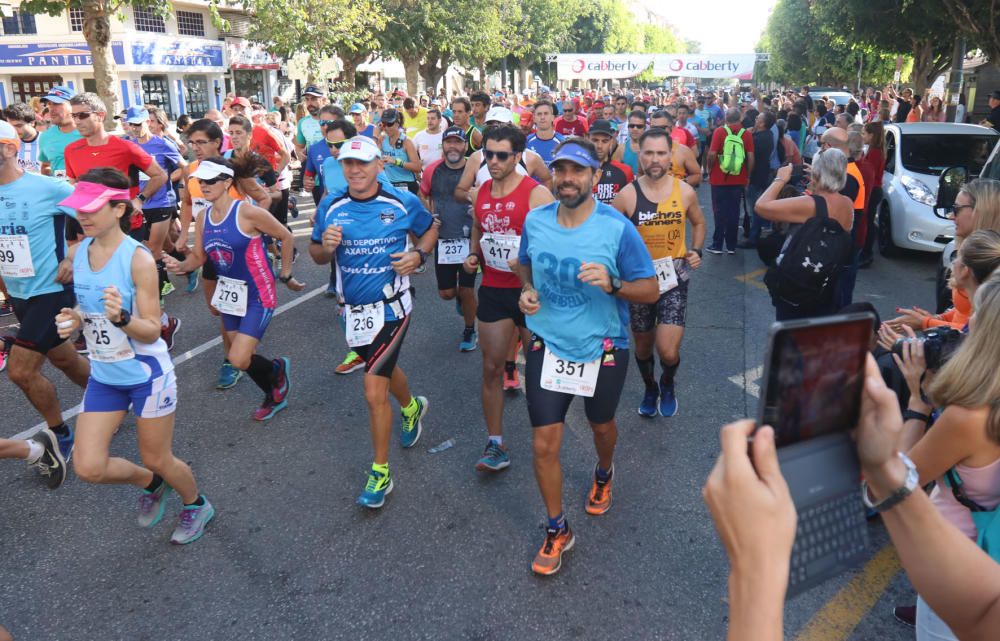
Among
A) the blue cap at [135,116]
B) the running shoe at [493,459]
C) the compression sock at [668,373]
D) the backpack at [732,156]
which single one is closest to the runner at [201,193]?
the running shoe at [493,459]

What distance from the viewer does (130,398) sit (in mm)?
3695

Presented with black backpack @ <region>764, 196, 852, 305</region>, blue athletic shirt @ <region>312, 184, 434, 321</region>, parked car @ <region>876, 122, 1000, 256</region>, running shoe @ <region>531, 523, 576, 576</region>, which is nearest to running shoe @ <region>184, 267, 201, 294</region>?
blue athletic shirt @ <region>312, 184, 434, 321</region>

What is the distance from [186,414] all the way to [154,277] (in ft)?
7.05

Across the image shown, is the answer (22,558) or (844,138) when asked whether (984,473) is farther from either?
(844,138)

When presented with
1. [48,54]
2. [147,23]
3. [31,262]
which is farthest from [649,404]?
[48,54]

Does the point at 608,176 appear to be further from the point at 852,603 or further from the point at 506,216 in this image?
the point at 852,603

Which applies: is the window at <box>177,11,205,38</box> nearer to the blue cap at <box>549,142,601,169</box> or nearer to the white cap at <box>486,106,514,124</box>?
the white cap at <box>486,106,514,124</box>

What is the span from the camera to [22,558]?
3.79 m

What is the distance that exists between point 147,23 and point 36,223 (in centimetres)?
3507

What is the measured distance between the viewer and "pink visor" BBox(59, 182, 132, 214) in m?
3.52

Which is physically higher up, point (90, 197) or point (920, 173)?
point (90, 197)

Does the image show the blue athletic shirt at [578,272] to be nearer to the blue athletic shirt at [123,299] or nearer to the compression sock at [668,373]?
the compression sock at [668,373]

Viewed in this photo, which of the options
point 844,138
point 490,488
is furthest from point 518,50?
point 490,488

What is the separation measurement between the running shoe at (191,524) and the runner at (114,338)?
0.29 metres
